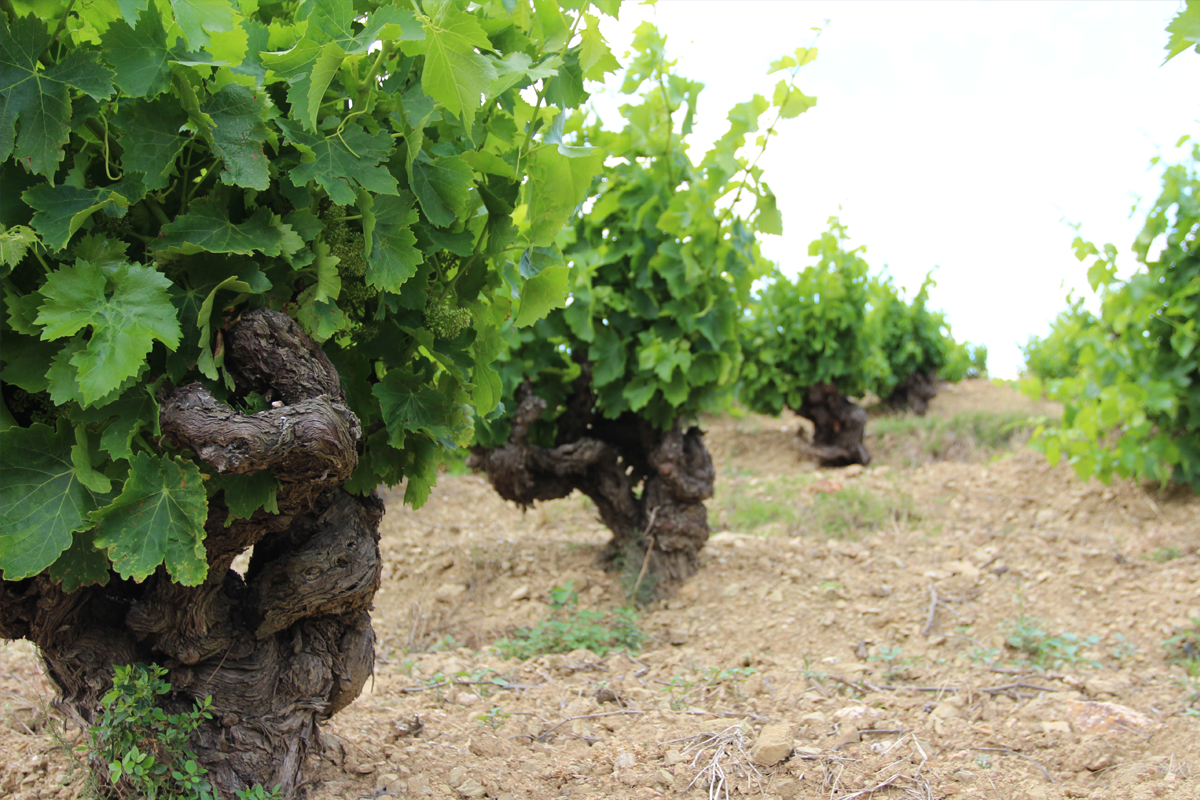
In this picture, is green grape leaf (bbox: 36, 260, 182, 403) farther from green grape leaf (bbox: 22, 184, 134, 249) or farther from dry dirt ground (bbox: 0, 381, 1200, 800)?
dry dirt ground (bbox: 0, 381, 1200, 800)

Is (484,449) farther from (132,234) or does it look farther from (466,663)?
(132,234)

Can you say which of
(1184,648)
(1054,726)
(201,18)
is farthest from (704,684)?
(201,18)

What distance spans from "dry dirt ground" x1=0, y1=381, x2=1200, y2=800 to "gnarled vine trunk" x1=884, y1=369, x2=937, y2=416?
908 centimetres

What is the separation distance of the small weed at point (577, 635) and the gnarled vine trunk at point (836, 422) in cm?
782

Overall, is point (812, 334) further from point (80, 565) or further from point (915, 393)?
point (80, 565)

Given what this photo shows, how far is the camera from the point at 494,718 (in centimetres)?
309

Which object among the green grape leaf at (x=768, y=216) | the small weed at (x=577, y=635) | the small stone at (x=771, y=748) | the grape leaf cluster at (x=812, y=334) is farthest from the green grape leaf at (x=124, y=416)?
the grape leaf cluster at (x=812, y=334)

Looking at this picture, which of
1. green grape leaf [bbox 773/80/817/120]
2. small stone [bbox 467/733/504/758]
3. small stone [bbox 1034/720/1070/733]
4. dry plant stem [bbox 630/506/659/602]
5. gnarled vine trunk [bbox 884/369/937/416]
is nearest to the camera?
small stone [bbox 467/733/504/758]

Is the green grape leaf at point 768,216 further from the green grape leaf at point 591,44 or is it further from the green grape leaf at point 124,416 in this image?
the green grape leaf at point 124,416

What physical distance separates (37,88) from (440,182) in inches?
32.0

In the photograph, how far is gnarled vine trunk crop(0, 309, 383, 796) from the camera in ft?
6.39

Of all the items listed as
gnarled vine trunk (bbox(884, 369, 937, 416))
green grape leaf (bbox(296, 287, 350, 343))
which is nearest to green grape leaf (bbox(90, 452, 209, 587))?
green grape leaf (bbox(296, 287, 350, 343))

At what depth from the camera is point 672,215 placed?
452 centimetres

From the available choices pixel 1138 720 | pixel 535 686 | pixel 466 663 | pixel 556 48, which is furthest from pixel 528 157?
pixel 1138 720
